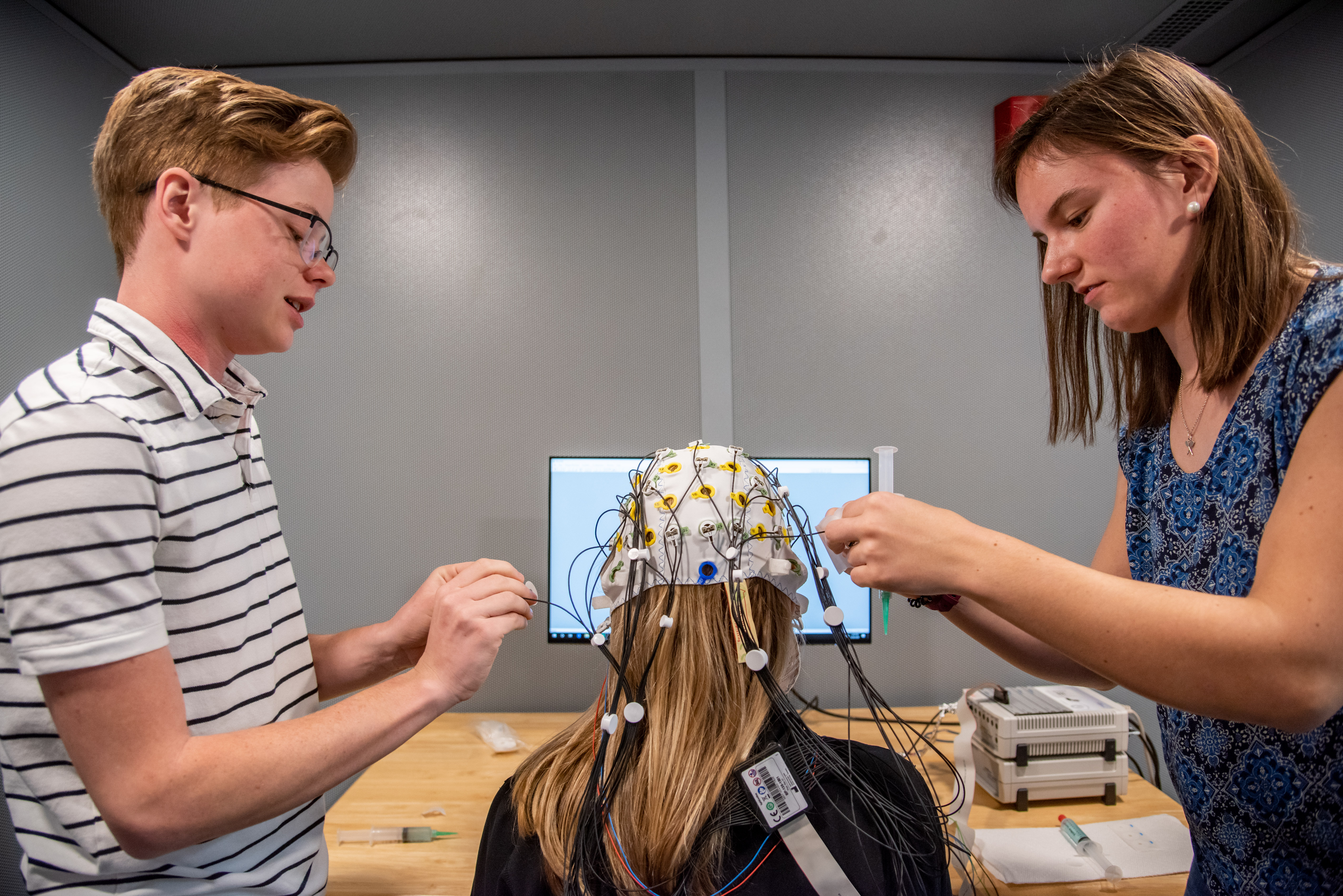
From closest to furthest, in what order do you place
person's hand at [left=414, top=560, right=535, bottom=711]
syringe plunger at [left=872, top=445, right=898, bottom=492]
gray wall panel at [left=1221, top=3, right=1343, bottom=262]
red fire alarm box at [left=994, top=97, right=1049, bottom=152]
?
1. person's hand at [left=414, top=560, right=535, bottom=711]
2. syringe plunger at [left=872, top=445, right=898, bottom=492]
3. gray wall panel at [left=1221, top=3, right=1343, bottom=262]
4. red fire alarm box at [left=994, top=97, right=1049, bottom=152]

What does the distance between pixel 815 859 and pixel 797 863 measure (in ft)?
0.09

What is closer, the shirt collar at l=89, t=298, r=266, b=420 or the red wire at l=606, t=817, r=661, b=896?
the shirt collar at l=89, t=298, r=266, b=420

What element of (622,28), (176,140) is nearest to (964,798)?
(176,140)

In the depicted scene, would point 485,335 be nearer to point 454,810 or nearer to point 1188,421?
point 454,810

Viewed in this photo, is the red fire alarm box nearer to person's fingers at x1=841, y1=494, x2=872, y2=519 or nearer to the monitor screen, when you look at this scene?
the monitor screen

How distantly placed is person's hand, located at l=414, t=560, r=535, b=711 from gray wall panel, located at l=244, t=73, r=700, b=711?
1015 millimetres

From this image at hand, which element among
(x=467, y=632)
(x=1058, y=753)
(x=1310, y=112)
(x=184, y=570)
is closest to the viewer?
(x=184, y=570)

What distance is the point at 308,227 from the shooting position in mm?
971

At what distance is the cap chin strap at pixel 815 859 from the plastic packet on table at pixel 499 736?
1.00 meters

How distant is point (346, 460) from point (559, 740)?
1249 millimetres

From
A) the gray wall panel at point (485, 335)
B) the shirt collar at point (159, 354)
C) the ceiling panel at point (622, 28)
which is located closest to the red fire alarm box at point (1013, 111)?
the ceiling panel at point (622, 28)

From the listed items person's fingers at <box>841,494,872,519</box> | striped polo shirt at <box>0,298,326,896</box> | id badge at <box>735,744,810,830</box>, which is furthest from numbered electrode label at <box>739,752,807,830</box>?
striped polo shirt at <box>0,298,326,896</box>

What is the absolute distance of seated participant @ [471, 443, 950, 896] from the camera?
0.95 meters

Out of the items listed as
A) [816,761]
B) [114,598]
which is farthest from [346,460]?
[816,761]
